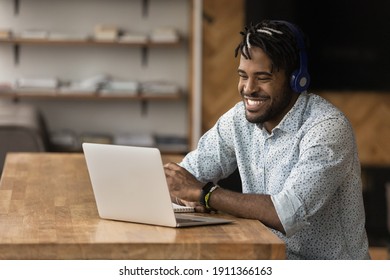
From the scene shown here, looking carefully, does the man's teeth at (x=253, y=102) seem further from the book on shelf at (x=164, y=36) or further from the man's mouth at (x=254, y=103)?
the book on shelf at (x=164, y=36)

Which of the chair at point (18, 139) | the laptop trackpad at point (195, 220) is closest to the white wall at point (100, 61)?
the chair at point (18, 139)

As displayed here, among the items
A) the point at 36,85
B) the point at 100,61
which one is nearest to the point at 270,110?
the point at 36,85

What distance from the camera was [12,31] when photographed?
239 inches

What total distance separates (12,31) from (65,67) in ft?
1.40

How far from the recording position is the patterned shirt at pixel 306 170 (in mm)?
2104

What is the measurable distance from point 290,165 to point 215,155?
1.13 feet

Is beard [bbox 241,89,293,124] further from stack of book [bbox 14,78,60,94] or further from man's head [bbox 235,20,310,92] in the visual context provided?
stack of book [bbox 14,78,60,94]

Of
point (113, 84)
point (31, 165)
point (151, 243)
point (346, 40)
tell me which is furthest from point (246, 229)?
point (113, 84)

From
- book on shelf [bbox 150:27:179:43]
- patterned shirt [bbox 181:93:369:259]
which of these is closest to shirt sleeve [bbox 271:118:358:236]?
patterned shirt [bbox 181:93:369:259]

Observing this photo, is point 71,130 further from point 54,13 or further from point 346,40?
point 346,40

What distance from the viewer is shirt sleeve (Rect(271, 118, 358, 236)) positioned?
208 cm

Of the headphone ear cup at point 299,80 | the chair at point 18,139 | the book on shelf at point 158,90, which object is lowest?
the book on shelf at point 158,90

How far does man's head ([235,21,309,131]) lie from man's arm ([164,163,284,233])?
0.25 m

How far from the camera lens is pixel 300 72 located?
7.52 feet
